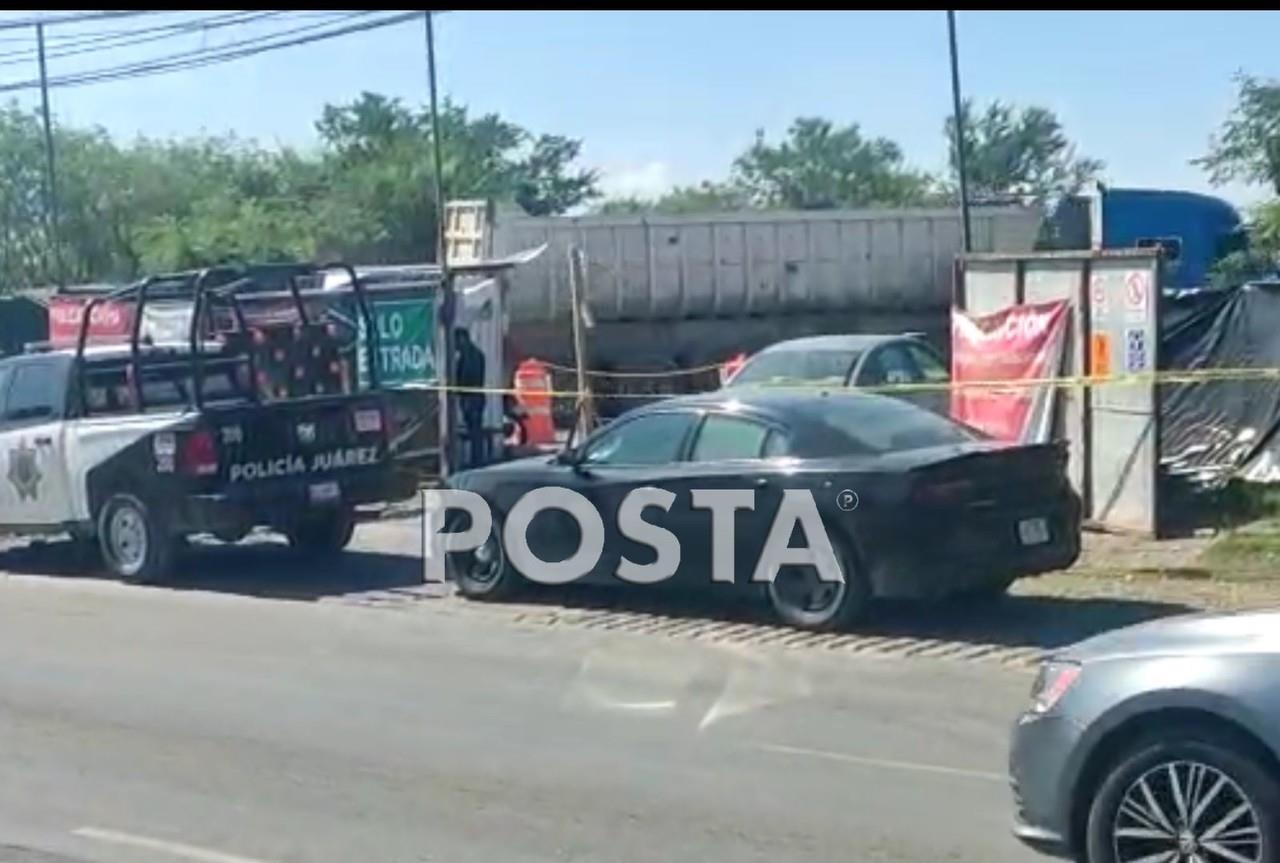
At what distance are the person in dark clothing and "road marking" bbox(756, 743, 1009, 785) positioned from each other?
13.2 meters

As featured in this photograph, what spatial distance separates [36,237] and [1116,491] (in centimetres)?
5770

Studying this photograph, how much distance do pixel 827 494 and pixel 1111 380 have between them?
189 inches

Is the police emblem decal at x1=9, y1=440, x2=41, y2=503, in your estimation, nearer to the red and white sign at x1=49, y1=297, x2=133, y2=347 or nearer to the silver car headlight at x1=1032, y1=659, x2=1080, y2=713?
the red and white sign at x1=49, y1=297, x2=133, y2=347

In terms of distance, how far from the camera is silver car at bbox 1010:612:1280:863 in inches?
282

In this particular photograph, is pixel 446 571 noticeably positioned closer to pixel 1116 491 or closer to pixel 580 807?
pixel 1116 491

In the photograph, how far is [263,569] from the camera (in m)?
19.4

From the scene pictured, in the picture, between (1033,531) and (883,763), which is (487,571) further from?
(883,763)

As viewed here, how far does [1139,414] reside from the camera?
18.4m

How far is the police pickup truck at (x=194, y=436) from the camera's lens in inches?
720

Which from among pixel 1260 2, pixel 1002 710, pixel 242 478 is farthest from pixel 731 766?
pixel 242 478

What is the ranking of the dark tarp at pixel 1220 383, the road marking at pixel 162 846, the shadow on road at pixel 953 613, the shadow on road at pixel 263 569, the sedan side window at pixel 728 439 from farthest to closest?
the dark tarp at pixel 1220 383 < the shadow on road at pixel 263 569 < the sedan side window at pixel 728 439 < the shadow on road at pixel 953 613 < the road marking at pixel 162 846

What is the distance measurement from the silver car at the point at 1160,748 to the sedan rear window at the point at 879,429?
22.9 feet

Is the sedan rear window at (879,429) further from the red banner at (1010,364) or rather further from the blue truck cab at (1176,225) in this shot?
the blue truck cab at (1176,225)

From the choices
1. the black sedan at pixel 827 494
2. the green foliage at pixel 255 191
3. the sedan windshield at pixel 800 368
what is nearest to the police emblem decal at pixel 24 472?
the black sedan at pixel 827 494
